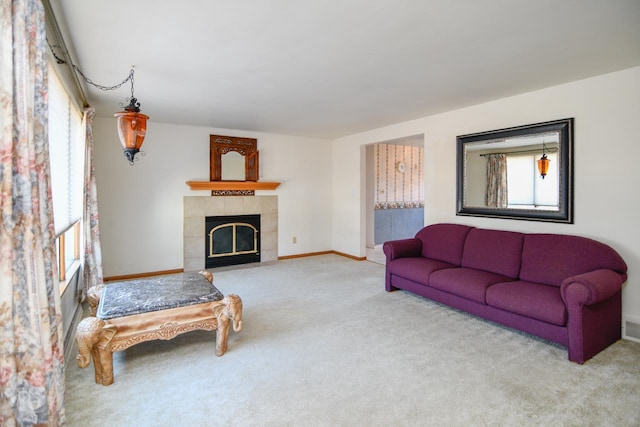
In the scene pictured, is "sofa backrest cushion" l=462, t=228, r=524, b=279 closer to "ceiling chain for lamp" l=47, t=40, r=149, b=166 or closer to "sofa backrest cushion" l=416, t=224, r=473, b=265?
"sofa backrest cushion" l=416, t=224, r=473, b=265

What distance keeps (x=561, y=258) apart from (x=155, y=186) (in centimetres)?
526

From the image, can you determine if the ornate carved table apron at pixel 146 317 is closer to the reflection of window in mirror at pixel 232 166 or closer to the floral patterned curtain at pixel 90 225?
the floral patterned curtain at pixel 90 225

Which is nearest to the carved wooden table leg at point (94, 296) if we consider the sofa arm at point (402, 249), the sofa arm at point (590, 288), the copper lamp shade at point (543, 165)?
the sofa arm at point (402, 249)

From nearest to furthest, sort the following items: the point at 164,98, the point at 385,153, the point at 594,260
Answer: the point at 594,260
the point at 164,98
the point at 385,153

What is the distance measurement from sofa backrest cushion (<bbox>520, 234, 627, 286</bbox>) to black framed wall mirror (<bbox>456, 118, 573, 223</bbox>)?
0.33m

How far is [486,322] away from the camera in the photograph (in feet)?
11.2

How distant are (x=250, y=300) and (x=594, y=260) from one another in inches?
135

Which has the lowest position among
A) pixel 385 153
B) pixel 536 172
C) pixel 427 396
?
pixel 427 396

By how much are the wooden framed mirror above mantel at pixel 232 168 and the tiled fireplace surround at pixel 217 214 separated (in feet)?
0.56

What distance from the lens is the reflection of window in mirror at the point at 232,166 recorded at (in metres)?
5.85

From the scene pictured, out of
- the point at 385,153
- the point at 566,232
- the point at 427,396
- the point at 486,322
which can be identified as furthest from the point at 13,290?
the point at 385,153

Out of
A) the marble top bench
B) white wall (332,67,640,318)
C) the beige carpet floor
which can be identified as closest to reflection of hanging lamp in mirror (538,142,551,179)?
white wall (332,67,640,318)

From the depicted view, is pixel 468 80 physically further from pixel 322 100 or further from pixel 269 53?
pixel 269 53

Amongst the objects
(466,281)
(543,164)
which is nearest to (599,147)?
(543,164)
